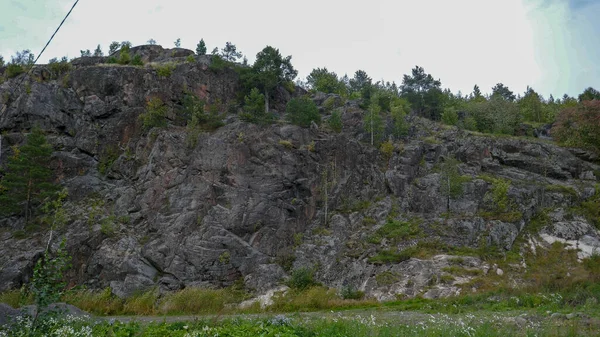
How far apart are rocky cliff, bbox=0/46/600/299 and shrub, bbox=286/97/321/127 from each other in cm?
128

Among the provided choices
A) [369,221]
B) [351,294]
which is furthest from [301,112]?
[351,294]

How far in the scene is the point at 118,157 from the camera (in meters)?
38.8

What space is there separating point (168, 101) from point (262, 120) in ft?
33.0

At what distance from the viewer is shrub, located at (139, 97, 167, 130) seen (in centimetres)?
3859

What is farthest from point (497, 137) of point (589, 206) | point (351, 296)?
point (351, 296)

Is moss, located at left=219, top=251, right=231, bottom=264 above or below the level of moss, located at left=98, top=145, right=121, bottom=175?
below

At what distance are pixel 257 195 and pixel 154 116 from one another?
41.4 ft

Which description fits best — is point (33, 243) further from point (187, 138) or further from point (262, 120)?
point (262, 120)

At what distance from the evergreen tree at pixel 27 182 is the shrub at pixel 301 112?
21.4m

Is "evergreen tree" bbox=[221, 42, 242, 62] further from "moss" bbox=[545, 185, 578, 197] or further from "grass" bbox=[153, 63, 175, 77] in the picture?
"moss" bbox=[545, 185, 578, 197]

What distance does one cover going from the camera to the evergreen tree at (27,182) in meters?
33.0

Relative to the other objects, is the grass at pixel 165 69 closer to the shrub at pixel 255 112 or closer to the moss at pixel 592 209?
the shrub at pixel 255 112

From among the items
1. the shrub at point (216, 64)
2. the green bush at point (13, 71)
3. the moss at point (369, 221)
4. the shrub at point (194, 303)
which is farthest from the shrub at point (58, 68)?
the moss at point (369, 221)

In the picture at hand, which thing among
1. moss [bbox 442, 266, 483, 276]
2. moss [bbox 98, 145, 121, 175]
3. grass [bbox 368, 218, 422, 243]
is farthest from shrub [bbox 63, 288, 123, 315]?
moss [bbox 442, 266, 483, 276]
